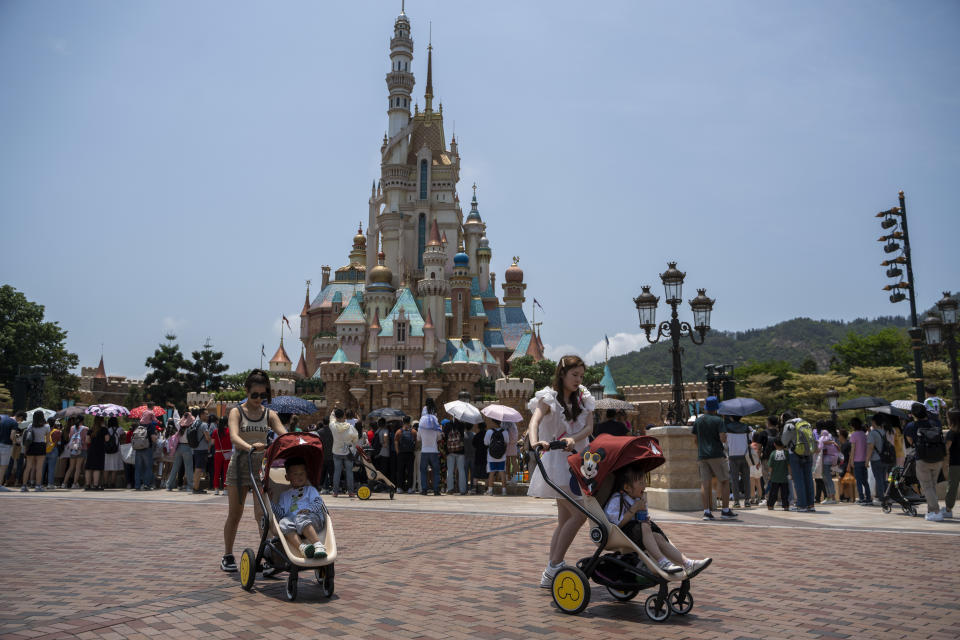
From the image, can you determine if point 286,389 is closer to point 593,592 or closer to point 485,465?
point 485,465

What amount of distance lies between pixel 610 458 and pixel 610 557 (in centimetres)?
64

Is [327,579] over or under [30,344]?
under

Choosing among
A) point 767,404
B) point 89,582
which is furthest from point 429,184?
point 89,582

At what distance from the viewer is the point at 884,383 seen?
138 feet

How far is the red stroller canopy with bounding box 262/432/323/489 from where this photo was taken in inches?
201

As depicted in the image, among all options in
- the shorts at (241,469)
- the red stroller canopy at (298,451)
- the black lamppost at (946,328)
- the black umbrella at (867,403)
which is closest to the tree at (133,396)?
the black umbrella at (867,403)

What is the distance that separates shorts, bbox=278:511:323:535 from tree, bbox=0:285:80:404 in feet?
155

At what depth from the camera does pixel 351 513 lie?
10.2 meters

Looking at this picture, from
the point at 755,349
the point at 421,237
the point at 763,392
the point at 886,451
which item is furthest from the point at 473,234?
the point at 755,349

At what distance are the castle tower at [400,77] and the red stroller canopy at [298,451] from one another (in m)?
67.0

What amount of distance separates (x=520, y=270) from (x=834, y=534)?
209 ft

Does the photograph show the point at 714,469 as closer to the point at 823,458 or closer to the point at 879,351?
the point at 823,458

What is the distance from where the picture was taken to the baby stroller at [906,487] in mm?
10227

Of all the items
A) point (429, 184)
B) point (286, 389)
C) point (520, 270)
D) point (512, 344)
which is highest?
point (429, 184)
